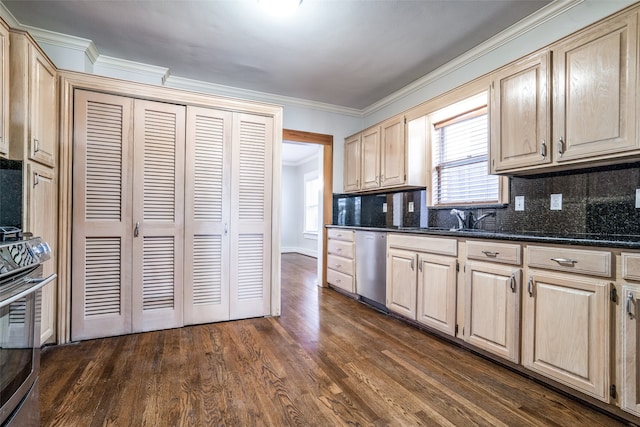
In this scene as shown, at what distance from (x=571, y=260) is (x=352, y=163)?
2.97 meters

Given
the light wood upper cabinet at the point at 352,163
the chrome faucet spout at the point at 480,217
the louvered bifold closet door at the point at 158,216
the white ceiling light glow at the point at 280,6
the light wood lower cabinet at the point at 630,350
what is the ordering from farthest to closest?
the light wood upper cabinet at the point at 352,163
the chrome faucet spout at the point at 480,217
the louvered bifold closet door at the point at 158,216
the white ceiling light glow at the point at 280,6
the light wood lower cabinet at the point at 630,350

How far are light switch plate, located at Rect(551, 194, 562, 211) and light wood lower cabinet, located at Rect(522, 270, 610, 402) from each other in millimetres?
727

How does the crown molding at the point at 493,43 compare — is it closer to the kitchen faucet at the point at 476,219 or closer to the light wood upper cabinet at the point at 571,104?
the light wood upper cabinet at the point at 571,104

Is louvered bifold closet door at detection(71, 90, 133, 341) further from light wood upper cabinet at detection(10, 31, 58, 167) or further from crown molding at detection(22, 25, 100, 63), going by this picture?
crown molding at detection(22, 25, 100, 63)

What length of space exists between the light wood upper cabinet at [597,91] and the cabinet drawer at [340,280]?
2502mm

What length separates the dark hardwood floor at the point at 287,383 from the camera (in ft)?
5.08

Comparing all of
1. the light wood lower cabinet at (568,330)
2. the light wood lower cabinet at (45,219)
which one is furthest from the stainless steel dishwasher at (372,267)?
the light wood lower cabinet at (45,219)

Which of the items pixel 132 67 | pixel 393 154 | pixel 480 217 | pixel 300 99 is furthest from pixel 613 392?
pixel 132 67

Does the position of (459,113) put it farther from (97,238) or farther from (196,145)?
(97,238)

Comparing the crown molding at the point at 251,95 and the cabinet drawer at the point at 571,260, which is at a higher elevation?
the crown molding at the point at 251,95

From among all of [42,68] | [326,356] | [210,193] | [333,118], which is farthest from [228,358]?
[333,118]

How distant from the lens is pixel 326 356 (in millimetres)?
2213

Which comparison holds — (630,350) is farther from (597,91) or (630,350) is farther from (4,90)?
(4,90)

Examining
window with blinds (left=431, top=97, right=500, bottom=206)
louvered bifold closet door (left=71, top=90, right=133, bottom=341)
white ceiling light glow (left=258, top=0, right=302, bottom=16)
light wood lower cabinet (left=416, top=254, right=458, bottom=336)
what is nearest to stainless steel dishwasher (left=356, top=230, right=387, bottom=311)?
light wood lower cabinet (left=416, top=254, right=458, bottom=336)
